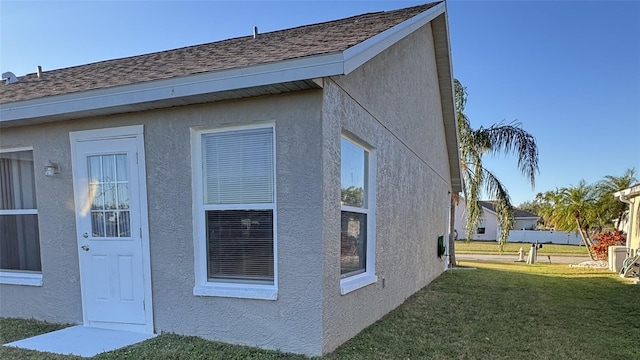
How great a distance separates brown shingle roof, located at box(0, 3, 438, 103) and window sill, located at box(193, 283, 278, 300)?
239 cm

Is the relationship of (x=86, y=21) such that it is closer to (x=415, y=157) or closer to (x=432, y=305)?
(x=415, y=157)

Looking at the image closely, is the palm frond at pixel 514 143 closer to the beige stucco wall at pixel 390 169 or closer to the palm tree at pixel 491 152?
the palm tree at pixel 491 152

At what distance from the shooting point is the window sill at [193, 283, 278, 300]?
3677mm

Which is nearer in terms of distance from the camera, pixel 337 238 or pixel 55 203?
pixel 337 238

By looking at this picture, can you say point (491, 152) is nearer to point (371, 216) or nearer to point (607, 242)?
point (607, 242)

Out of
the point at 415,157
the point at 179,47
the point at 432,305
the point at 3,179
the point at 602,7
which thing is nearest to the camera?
the point at 3,179

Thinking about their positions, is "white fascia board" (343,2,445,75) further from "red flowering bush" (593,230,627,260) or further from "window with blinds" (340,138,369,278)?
"red flowering bush" (593,230,627,260)

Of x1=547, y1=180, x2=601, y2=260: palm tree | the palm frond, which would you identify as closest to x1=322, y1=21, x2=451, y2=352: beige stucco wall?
the palm frond

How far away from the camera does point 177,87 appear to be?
3.54 metres

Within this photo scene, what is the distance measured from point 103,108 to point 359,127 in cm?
310

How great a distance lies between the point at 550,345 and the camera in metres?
4.36

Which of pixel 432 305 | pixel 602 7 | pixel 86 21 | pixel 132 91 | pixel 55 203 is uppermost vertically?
pixel 602 7

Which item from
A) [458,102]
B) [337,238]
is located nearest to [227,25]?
[337,238]

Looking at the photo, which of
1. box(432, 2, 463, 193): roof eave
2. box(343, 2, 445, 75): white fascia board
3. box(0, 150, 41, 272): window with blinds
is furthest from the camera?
box(432, 2, 463, 193): roof eave
